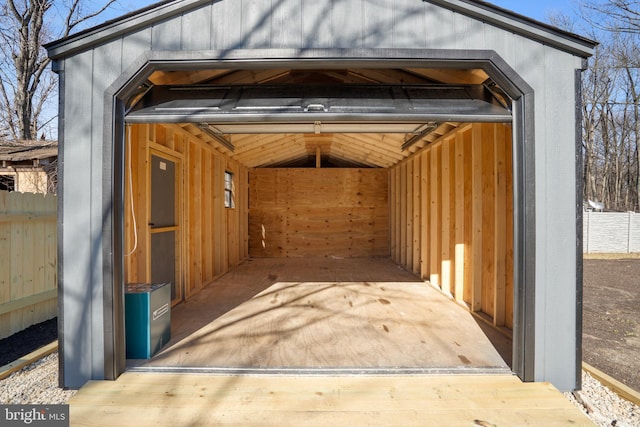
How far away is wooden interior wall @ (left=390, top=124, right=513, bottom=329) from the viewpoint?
358cm

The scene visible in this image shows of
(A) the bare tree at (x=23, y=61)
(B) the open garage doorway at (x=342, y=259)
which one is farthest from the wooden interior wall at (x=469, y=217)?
(A) the bare tree at (x=23, y=61)

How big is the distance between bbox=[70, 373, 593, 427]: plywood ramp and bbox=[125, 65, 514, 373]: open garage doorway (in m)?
0.20

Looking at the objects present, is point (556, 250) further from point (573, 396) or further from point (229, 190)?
point (229, 190)

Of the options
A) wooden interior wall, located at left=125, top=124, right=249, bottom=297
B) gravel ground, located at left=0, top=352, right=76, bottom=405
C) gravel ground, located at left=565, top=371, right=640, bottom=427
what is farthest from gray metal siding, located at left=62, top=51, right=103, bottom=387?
gravel ground, located at left=565, top=371, right=640, bottom=427

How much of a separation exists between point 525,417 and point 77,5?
54.5 ft

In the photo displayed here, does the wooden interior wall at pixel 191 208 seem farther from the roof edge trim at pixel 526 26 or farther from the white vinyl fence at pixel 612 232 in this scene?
the white vinyl fence at pixel 612 232

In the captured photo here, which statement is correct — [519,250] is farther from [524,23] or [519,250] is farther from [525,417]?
[524,23]

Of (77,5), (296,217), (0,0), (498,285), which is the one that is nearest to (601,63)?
(296,217)

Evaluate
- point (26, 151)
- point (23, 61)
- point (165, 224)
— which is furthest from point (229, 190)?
point (23, 61)

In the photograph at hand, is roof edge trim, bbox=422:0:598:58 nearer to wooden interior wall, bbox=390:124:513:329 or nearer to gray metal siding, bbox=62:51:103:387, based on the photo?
wooden interior wall, bbox=390:124:513:329

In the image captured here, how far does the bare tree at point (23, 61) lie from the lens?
1116cm

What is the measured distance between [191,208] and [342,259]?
4.63 meters

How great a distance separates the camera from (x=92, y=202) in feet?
8.03

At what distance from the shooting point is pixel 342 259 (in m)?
8.66
